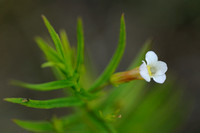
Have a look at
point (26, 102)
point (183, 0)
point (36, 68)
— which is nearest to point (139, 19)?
point (183, 0)

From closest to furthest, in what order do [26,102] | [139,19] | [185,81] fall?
[26,102]
[185,81]
[139,19]

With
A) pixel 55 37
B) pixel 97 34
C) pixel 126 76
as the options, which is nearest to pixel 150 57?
pixel 126 76

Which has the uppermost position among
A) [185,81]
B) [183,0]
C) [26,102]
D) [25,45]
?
Answer: [25,45]

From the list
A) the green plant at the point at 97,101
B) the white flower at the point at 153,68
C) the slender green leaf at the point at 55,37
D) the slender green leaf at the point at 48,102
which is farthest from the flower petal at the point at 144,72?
the slender green leaf at the point at 48,102

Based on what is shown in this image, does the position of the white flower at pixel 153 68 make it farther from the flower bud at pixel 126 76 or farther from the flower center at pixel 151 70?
the flower bud at pixel 126 76

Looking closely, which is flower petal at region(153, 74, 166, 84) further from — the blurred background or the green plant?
the blurred background

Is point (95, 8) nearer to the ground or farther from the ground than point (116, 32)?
farther from the ground

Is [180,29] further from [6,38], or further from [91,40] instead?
[6,38]
